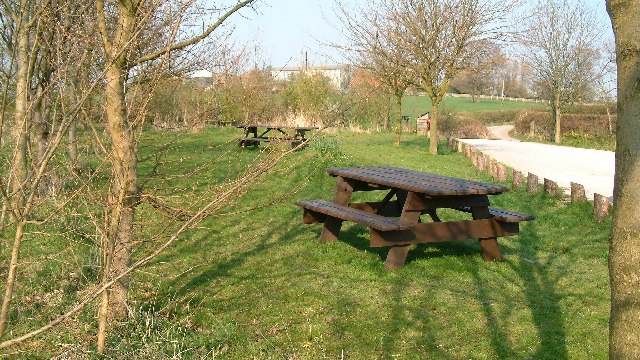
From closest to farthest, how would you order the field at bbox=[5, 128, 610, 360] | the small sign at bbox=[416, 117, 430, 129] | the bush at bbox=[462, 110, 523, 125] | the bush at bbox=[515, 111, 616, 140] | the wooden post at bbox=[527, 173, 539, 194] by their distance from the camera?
the field at bbox=[5, 128, 610, 360] → the wooden post at bbox=[527, 173, 539, 194] → the bush at bbox=[515, 111, 616, 140] → the small sign at bbox=[416, 117, 430, 129] → the bush at bbox=[462, 110, 523, 125]

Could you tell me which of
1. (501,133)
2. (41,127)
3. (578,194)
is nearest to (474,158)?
(578,194)

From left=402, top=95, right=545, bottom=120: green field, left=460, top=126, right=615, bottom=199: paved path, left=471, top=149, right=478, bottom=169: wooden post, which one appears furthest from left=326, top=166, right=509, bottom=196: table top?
left=402, top=95, right=545, bottom=120: green field

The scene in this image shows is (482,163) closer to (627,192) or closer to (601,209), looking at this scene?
(601,209)

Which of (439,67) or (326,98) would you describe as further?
(326,98)

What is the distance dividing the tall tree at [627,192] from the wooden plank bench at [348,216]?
3467mm

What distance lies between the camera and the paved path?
1474cm

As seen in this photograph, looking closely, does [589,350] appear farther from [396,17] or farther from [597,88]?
[597,88]

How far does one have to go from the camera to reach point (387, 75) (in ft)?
73.4

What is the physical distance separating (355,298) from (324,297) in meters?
0.27

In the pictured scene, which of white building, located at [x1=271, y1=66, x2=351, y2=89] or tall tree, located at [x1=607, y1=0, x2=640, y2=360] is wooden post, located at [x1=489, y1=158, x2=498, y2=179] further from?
white building, located at [x1=271, y1=66, x2=351, y2=89]

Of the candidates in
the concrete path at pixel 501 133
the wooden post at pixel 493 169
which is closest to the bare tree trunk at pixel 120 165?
the wooden post at pixel 493 169

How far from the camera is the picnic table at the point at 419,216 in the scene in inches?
260

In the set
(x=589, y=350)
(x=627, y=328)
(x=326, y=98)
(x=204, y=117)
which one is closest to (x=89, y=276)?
(x=204, y=117)

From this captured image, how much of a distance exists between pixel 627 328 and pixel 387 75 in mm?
19903
